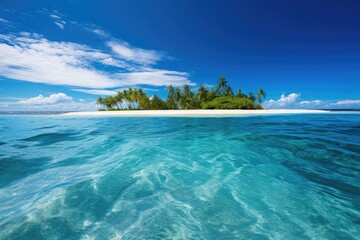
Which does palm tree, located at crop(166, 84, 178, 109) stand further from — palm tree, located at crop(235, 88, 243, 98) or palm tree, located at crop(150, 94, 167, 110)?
palm tree, located at crop(235, 88, 243, 98)

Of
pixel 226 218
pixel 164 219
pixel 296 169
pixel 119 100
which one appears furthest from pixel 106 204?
pixel 119 100

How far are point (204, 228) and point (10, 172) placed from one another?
4712 millimetres

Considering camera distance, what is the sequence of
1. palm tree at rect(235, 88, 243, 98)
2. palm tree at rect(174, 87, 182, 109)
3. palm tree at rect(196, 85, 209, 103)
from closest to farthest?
palm tree at rect(196, 85, 209, 103)
palm tree at rect(174, 87, 182, 109)
palm tree at rect(235, 88, 243, 98)

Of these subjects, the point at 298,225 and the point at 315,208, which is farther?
the point at 315,208

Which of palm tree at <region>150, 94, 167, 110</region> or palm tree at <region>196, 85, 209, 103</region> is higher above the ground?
palm tree at <region>196, 85, 209, 103</region>

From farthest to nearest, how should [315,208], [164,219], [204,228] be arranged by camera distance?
1. [315,208]
2. [164,219]
3. [204,228]

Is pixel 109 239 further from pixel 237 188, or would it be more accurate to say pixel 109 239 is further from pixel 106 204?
pixel 237 188

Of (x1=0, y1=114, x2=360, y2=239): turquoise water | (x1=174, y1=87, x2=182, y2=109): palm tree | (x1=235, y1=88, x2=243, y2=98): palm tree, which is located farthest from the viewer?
(x1=235, y1=88, x2=243, y2=98): palm tree

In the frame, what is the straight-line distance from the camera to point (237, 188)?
3.16 m

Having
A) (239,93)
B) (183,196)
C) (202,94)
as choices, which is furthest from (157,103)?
(183,196)

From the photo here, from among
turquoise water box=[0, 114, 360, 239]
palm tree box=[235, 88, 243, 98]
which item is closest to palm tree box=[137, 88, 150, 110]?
palm tree box=[235, 88, 243, 98]

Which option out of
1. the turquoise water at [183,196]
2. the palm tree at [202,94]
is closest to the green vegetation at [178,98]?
the palm tree at [202,94]

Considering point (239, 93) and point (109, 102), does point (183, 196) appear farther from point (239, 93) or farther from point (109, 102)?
point (109, 102)

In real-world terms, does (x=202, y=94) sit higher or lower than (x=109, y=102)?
higher
